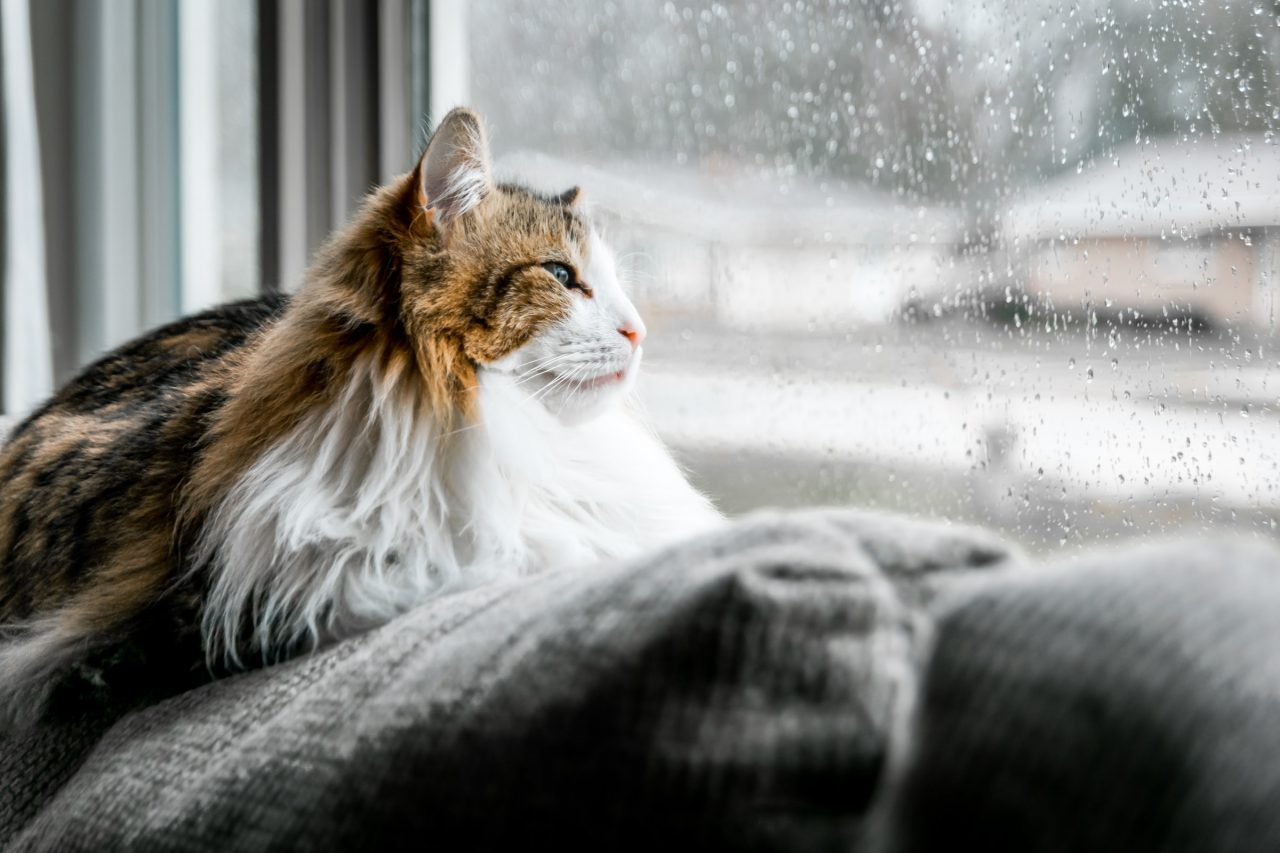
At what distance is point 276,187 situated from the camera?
187 cm

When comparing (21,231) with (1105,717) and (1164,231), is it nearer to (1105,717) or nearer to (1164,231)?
(1164,231)

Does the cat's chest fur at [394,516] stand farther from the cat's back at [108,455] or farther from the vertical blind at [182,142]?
the vertical blind at [182,142]

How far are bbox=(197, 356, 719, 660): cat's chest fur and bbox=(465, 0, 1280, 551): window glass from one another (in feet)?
1.20

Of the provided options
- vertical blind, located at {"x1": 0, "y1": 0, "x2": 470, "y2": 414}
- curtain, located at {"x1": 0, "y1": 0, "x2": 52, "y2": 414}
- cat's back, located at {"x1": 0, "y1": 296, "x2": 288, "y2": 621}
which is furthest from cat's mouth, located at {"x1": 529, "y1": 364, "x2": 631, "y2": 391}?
curtain, located at {"x1": 0, "y1": 0, "x2": 52, "y2": 414}

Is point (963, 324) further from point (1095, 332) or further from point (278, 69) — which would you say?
point (278, 69)

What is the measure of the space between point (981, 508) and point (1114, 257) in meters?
0.29

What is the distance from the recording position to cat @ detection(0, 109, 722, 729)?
89 centimetres

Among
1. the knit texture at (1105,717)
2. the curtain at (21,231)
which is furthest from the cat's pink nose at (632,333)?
the curtain at (21,231)

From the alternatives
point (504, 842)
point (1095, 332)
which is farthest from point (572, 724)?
point (1095, 332)

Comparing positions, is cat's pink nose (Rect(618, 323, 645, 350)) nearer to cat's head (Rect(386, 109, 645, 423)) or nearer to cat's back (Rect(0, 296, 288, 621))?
cat's head (Rect(386, 109, 645, 423))

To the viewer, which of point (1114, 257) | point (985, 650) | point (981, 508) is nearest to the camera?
point (985, 650)

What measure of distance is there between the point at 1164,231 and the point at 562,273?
528 mm

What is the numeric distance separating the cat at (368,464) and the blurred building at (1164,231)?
0.40m

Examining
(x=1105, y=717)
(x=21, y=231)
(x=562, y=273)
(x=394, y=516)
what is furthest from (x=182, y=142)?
(x=1105, y=717)
